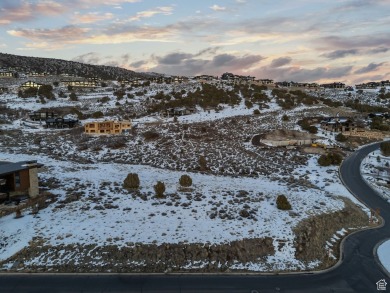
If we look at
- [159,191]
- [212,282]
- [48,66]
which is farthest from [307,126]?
[48,66]

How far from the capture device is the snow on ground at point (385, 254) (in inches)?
882

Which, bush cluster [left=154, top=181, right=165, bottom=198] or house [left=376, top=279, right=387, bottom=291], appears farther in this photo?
bush cluster [left=154, top=181, right=165, bottom=198]

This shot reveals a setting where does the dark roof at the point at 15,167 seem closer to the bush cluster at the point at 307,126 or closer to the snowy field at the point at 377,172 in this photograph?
the snowy field at the point at 377,172

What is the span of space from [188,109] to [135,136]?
71.9 feet

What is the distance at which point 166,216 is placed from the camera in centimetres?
2703

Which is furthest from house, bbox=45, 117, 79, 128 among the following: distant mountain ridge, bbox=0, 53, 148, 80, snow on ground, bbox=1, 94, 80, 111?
distant mountain ridge, bbox=0, 53, 148, 80

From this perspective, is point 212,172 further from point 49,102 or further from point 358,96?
point 358,96

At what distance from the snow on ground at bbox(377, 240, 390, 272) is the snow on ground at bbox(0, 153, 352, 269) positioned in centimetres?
536

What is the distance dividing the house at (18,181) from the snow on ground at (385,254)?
92.1 feet

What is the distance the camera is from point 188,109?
7788 cm

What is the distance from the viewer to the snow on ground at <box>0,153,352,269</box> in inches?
920

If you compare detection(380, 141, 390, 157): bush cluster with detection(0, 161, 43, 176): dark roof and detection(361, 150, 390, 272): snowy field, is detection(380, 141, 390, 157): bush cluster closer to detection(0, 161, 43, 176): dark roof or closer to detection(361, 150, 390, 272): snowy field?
detection(361, 150, 390, 272): snowy field

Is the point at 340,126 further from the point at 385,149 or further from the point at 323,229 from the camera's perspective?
the point at 323,229

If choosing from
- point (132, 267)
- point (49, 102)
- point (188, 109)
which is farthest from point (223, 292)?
point (49, 102)
